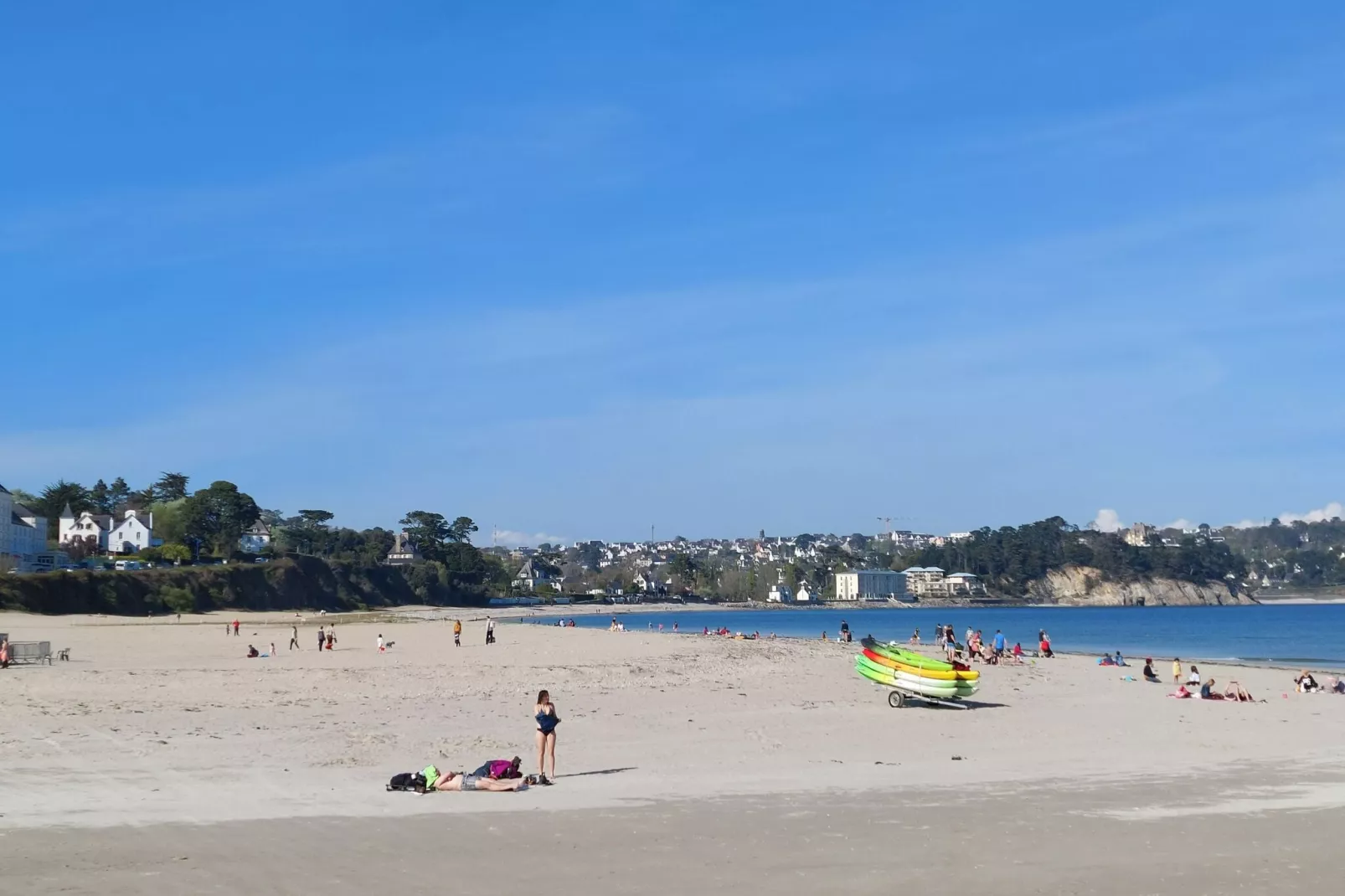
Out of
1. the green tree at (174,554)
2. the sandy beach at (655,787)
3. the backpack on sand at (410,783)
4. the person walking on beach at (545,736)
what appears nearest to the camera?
the sandy beach at (655,787)

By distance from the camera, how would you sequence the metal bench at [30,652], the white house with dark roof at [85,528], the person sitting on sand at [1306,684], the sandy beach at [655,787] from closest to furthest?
the sandy beach at [655,787] < the metal bench at [30,652] < the person sitting on sand at [1306,684] < the white house with dark roof at [85,528]

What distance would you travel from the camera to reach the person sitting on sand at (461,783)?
45.6 ft

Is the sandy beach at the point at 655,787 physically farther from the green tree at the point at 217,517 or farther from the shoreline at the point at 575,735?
the green tree at the point at 217,517

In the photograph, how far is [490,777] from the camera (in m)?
14.3

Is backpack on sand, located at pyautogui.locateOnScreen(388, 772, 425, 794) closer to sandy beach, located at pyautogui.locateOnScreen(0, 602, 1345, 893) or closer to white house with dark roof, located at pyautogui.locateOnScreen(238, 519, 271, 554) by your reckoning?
sandy beach, located at pyautogui.locateOnScreen(0, 602, 1345, 893)

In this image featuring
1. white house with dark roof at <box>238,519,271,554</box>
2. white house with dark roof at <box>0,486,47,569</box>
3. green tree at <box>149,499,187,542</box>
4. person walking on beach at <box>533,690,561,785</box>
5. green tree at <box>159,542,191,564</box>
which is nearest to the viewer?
person walking on beach at <box>533,690,561,785</box>

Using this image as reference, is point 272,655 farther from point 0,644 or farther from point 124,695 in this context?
point 124,695

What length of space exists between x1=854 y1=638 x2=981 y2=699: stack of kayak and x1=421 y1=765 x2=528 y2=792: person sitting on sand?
13.6m

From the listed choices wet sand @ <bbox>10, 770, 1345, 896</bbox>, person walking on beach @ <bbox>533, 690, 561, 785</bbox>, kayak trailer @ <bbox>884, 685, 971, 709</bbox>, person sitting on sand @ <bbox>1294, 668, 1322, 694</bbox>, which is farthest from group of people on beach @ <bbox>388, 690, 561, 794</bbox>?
person sitting on sand @ <bbox>1294, 668, 1322, 694</bbox>

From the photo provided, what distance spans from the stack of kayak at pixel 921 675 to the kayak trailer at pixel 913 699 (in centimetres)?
7

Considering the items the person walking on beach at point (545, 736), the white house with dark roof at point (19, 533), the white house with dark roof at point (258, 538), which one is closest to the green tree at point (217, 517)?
the white house with dark roof at point (19, 533)

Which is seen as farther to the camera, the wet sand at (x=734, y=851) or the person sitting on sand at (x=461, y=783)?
the person sitting on sand at (x=461, y=783)

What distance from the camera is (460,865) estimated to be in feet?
33.7

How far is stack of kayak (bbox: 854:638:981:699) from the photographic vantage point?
25.4 m
